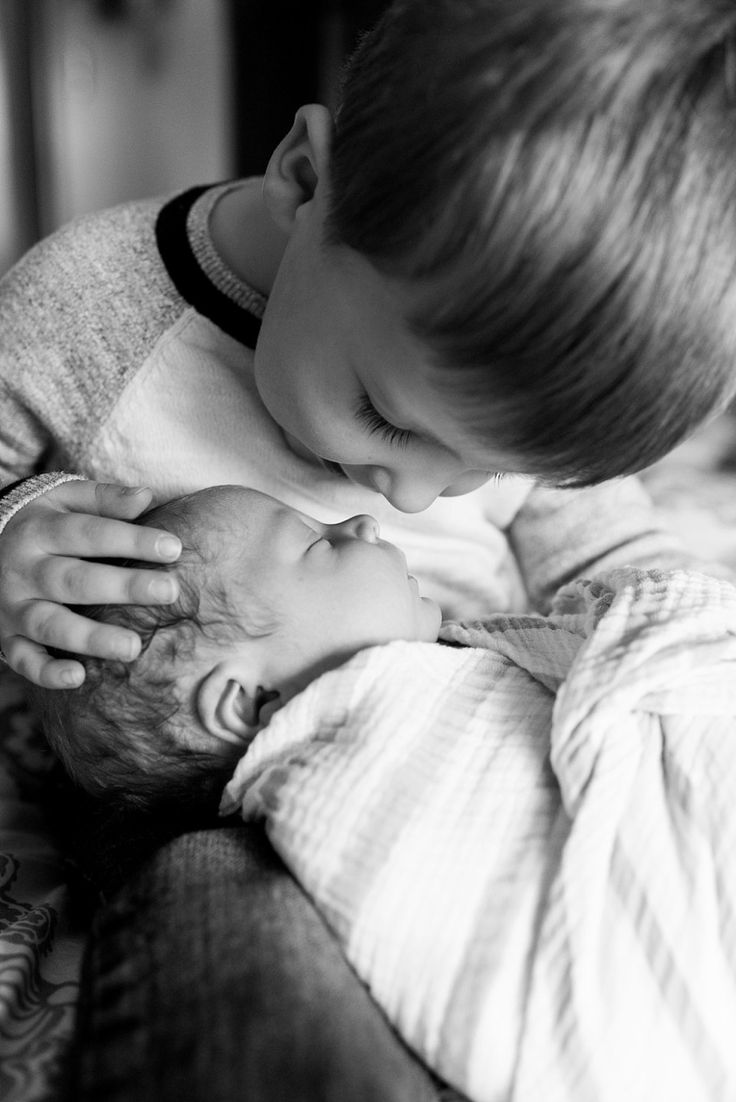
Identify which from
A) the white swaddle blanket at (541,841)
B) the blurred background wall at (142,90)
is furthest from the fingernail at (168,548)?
the blurred background wall at (142,90)

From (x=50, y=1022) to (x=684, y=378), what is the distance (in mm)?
526

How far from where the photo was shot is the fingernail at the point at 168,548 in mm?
711

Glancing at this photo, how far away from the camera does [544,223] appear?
0.53m

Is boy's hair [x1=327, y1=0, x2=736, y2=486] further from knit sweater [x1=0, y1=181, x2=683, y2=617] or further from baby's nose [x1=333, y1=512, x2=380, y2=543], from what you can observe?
knit sweater [x1=0, y1=181, x2=683, y2=617]

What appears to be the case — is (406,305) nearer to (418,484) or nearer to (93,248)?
(418,484)

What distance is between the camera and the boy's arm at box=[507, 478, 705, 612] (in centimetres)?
107

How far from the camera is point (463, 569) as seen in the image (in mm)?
1079

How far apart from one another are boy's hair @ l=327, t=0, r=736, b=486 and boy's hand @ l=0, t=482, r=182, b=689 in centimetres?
26

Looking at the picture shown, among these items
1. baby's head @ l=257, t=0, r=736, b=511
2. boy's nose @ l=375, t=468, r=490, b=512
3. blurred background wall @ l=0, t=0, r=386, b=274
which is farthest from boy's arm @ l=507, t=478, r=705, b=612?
blurred background wall @ l=0, t=0, r=386, b=274

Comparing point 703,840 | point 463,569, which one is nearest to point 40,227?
point 463,569

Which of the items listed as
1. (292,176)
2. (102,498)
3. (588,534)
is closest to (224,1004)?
(102,498)

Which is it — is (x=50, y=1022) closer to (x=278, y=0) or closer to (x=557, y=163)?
(x=557, y=163)

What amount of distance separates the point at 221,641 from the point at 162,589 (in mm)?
57

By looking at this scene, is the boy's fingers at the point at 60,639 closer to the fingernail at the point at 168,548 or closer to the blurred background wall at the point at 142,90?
the fingernail at the point at 168,548
